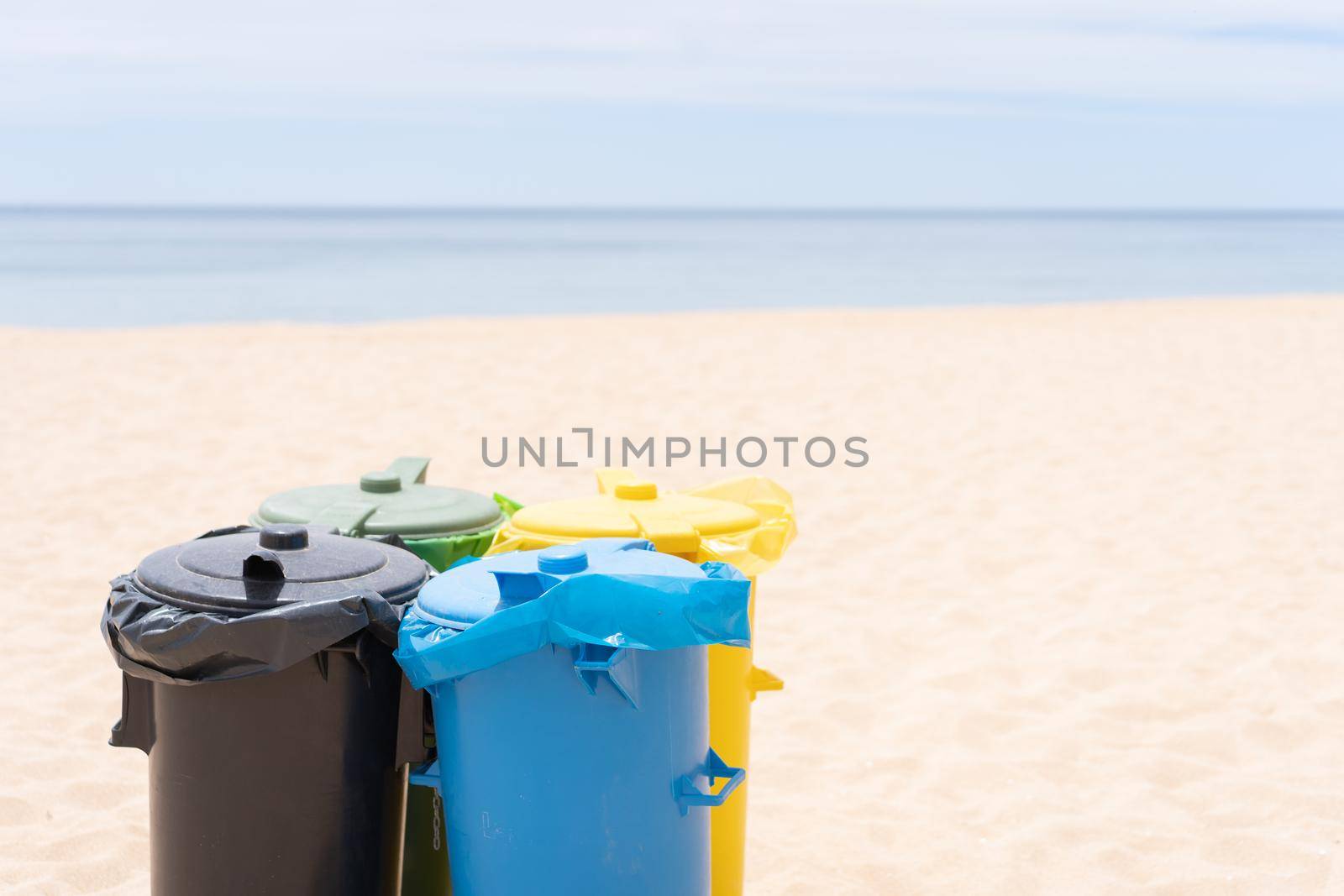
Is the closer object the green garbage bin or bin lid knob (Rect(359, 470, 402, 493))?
the green garbage bin

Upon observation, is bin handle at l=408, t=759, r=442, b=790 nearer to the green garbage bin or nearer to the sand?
the green garbage bin

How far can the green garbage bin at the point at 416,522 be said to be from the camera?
310cm

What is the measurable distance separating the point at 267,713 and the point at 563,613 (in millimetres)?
634

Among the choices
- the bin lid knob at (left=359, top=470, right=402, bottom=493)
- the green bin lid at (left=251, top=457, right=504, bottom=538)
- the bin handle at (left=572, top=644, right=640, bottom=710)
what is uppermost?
the bin lid knob at (left=359, top=470, right=402, bottom=493)

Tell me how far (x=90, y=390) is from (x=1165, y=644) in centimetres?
969

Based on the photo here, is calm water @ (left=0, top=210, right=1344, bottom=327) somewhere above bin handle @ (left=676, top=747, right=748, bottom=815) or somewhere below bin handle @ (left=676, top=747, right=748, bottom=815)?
above

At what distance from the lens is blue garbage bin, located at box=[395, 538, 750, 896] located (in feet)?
7.96

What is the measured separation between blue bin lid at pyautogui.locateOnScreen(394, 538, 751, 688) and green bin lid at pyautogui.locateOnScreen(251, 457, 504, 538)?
0.63 m

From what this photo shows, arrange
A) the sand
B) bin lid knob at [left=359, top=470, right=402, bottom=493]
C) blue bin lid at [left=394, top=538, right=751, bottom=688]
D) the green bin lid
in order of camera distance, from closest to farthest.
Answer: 1. blue bin lid at [left=394, top=538, right=751, bottom=688]
2. the green bin lid
3. bin lid knob at [left=359, top=470, right=402, bottom=493]
4. the sand

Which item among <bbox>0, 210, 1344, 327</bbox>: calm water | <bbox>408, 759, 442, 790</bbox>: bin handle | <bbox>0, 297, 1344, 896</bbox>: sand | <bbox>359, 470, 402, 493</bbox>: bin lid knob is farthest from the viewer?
<bbox>0, 210, 1344, 327</bbox>: calm water

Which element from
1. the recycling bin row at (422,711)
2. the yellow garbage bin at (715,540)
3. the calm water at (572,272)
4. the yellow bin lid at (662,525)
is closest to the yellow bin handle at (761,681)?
the yellow garbage bin at (715,540)

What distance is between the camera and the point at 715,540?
311 cm

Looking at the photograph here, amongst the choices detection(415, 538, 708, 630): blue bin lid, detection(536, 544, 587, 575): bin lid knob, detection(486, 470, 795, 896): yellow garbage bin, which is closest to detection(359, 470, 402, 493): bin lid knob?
detection(486, 470, 795, 896): yellow garbage bin

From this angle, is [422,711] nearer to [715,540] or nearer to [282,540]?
[282,540]
